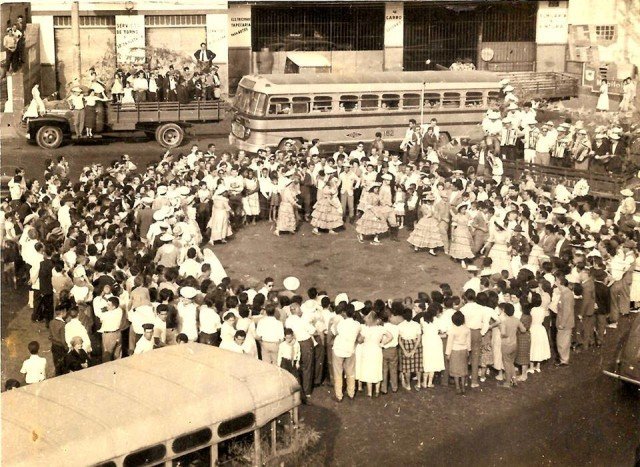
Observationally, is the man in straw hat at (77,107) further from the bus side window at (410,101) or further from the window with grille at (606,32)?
the window with grille at (606,32)

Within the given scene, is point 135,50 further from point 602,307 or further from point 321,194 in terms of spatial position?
point 602,307

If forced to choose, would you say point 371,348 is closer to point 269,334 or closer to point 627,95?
point 269,334

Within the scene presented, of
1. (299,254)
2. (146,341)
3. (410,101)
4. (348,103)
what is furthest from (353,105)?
(146,341)

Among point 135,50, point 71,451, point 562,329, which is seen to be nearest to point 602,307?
point 562,329

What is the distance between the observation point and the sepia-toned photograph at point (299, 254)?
973cm

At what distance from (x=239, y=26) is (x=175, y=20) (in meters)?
2.43

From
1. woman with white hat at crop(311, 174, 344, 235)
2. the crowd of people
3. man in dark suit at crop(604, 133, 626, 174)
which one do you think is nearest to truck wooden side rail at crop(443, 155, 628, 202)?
the crowd of people

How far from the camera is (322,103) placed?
25.1 meters

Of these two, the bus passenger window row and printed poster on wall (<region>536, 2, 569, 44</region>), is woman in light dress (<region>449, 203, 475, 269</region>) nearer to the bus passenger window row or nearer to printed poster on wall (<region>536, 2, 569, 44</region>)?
the bus passenger window row

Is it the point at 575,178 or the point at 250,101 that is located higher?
the point at 250,101

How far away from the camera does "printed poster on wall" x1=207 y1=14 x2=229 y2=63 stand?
3238 cm

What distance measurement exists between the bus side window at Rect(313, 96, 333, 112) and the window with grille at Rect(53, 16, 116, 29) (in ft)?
33.3

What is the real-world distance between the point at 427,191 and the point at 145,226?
18.0ft

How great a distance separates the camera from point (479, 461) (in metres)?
11.4
